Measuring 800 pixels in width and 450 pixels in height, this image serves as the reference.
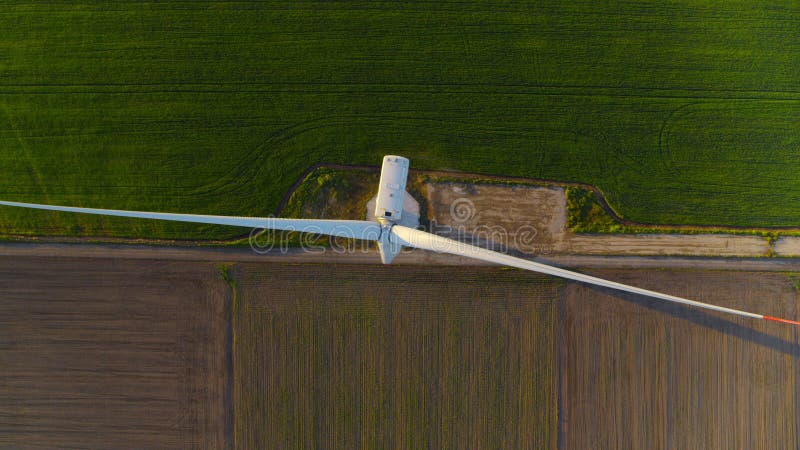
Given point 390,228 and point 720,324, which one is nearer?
point 390,228

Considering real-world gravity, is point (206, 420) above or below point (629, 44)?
below

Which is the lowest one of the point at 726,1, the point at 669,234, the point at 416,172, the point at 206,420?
the point at 206,420

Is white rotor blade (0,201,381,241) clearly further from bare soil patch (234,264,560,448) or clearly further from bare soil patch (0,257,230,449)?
bare soil patch (0,257,230,449)

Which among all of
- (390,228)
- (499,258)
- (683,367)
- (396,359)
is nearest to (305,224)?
(390,228)

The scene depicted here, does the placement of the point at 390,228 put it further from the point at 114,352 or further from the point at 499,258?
the point at 114,352

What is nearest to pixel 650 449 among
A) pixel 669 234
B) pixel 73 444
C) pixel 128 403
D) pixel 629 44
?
pixel 669 234

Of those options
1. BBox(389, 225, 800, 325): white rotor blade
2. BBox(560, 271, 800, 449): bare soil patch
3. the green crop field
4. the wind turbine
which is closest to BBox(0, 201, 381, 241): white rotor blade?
the wind turbine

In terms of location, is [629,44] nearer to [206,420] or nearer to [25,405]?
[206,420]
